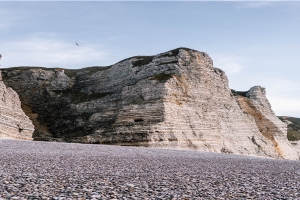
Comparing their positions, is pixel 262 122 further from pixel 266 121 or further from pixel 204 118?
pixel 204 118

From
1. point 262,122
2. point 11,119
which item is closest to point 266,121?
point 262,122

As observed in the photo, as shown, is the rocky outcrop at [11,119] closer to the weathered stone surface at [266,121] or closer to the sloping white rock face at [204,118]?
the sloping white rock face at [204,118]

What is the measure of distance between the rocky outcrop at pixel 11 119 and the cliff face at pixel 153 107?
→ 9506mm

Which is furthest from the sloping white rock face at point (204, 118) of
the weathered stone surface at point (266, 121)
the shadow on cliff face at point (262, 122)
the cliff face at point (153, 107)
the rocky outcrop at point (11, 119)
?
the rocky outcrop at point (11, 119)

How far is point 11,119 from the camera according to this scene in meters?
52.2

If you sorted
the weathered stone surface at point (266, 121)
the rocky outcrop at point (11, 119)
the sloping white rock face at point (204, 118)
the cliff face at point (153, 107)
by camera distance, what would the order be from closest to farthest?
the rocky outcrop at point (11, 119) < the sloping white rock face at point (204, 118) < the cliff face at point (153, 107) < the weathered stone surface at point (266, 121)

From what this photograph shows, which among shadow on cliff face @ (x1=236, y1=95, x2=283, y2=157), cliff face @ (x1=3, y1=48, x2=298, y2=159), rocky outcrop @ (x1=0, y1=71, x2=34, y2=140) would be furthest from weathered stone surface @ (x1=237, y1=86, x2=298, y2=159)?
rocky outcrop @ (x1=0, y1=71, x2=34, y2=140)

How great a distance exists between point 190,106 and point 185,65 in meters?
11.0

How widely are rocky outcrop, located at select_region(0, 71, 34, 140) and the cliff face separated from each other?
9.51 metres

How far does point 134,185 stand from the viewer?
1162 cm

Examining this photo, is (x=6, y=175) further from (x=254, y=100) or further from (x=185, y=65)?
(x=254, y=100)

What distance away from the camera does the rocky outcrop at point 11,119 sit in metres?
49.4

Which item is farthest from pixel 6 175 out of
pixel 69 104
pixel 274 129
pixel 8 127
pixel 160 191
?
pixel 274 129

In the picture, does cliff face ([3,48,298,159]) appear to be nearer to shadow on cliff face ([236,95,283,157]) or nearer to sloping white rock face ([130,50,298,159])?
sloping white rock face ([130,50,298,159])
